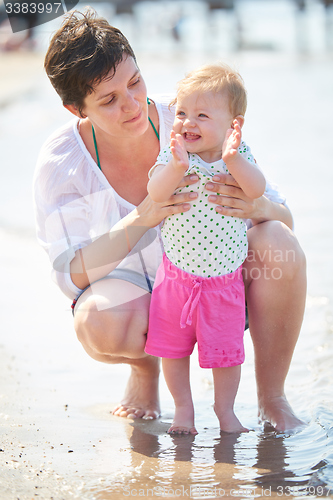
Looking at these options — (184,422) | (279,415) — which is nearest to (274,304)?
(279,415)

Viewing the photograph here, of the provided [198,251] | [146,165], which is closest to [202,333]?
Answer: [198,251]

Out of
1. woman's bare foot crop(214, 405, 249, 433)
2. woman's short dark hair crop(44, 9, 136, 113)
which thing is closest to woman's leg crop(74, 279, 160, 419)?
woman's bare foot crop(214, 405, 249, 433)

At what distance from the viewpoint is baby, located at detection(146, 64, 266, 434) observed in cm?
230

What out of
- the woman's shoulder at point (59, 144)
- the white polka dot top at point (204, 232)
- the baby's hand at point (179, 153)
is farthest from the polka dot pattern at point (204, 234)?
the woman's shoulder at point (59, 144)

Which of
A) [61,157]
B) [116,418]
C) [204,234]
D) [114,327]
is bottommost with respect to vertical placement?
[116,418]

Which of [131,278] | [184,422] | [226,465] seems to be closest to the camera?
[226,465]

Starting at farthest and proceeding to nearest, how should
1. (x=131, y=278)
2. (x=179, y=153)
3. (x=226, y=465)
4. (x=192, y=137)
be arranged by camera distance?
(x=131, y=278) → (x=192, y=137) → (x=179, y=153) → (x=226, y=465)

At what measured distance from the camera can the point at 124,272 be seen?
8.97ft

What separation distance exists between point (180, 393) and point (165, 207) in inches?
26.4

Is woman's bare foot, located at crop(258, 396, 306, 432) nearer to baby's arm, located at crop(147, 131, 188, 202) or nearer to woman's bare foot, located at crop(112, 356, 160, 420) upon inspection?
woman's bare foot, located at crop(112, 356, 160, 420)

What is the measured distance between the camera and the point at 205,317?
7.70 feet

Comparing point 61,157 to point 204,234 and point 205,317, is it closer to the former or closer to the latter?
point 204,234

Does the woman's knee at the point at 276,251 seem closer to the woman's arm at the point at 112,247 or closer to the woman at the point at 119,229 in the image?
the woman at the point at 119,229

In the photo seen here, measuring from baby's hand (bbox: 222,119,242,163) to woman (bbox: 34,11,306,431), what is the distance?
0.51ft
